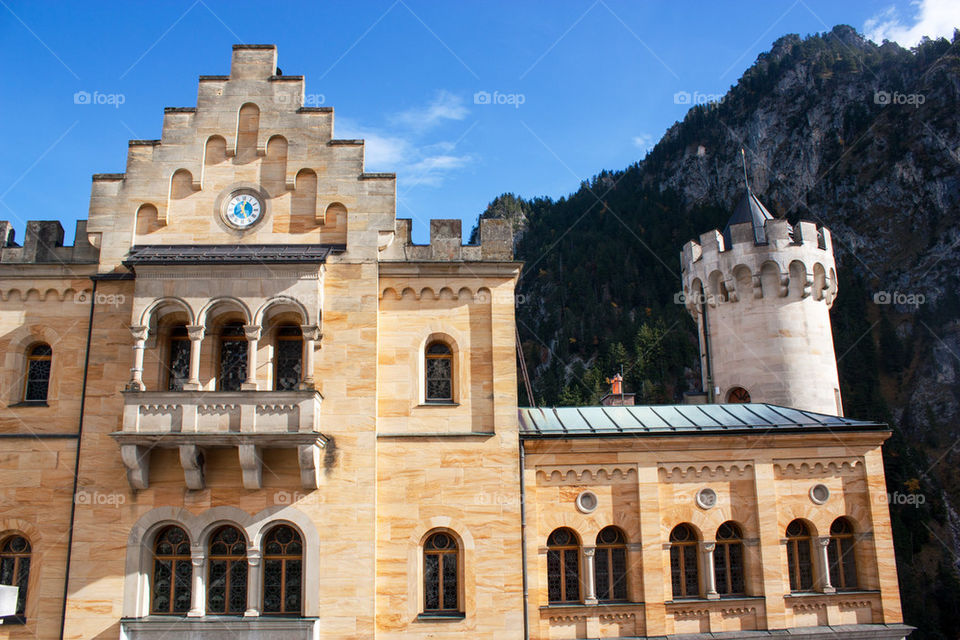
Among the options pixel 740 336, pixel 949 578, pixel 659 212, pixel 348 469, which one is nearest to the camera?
pixel 348 469

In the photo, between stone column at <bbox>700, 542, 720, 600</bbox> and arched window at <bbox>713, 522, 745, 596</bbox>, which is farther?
arched window at <bbox>713, 522, 745, 596</bbox>

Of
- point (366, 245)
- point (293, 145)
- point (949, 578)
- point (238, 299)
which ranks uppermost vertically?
point (293, 145)

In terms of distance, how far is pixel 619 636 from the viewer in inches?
688

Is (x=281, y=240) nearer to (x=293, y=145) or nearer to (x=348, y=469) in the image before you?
(x=293, y=145)

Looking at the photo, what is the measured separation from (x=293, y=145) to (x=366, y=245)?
324cm

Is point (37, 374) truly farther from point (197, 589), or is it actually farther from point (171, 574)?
point (197, 589)

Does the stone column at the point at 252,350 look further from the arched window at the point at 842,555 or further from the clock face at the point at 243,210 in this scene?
the arched window at the point at 842,555

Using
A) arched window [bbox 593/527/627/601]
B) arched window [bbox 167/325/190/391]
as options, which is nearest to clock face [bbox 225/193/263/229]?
arched window [bbox 167/325/190/391]

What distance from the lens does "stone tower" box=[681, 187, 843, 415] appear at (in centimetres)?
2419

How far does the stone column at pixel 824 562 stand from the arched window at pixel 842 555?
0.33 m

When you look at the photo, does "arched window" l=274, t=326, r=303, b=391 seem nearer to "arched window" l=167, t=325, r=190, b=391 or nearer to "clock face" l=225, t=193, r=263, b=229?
"arched window" l=167, t=325, r=190, b=391

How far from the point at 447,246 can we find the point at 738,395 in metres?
12.4

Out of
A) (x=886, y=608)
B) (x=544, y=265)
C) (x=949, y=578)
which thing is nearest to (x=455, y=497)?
(x=886, y=608)

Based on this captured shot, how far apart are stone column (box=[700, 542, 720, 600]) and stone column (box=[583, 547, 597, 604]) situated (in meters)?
2.72
